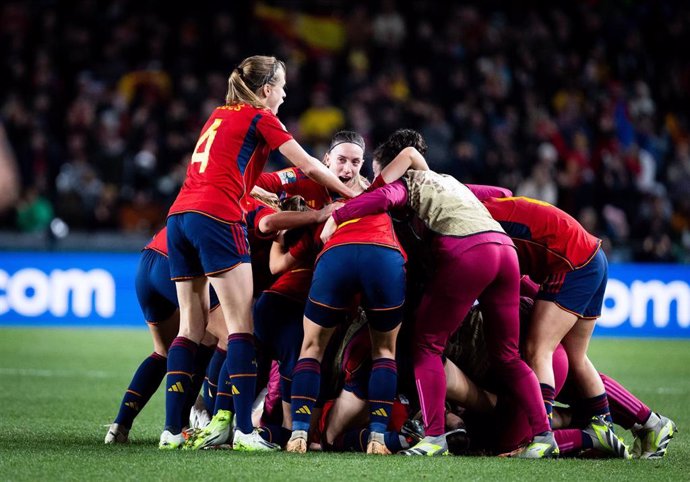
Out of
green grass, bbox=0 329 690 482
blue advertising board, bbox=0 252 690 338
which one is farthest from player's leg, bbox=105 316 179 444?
blue advertising board, bbox=0 252 690 338

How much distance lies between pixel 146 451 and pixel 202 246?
3.39 feet

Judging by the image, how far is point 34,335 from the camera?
12641mm

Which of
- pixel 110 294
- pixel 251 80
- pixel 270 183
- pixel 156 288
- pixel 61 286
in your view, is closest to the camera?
pixel 251 80

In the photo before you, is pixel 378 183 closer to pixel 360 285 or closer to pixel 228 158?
pixel 360 285

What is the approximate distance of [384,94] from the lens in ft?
51.5

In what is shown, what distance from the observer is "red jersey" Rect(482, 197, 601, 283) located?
580 cm

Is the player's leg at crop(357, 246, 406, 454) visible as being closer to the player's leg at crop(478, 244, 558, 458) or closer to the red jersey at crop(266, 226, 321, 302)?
the player's leg at crop(478, 244, 558, 458)

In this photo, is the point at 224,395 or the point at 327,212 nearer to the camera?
the point at 224,395

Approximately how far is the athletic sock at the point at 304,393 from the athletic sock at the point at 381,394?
0.28 meters

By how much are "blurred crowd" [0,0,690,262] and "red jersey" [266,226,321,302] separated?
26.5 feet

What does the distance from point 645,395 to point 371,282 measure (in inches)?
151

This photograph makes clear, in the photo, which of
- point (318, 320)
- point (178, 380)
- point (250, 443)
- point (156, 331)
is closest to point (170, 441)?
point (178, 380)

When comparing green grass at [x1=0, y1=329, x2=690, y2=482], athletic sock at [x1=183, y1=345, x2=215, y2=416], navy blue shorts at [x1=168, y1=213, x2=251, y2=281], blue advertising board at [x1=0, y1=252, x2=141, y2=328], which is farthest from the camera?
blue advertising board at [x1=0, y1=252, x2=141, y2=328]

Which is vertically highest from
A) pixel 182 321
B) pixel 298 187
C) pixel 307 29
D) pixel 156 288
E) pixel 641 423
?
pixel 307 29
